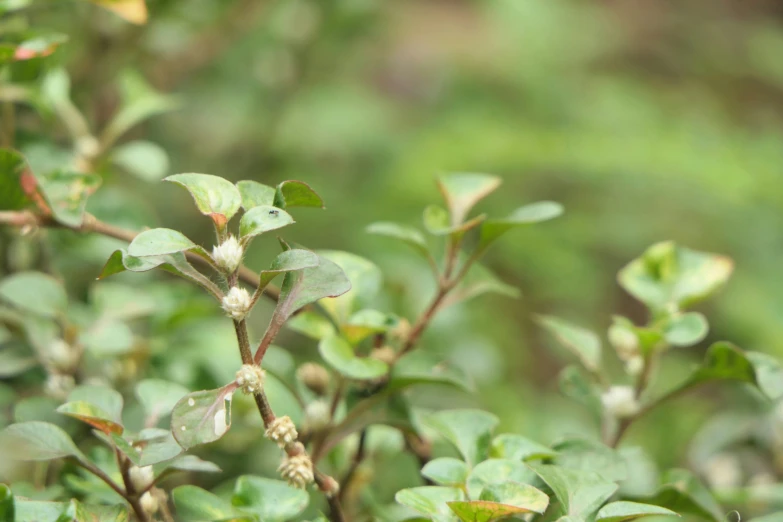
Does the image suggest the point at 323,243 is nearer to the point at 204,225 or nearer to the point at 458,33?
the point at 204,225

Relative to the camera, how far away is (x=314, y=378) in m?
0.64

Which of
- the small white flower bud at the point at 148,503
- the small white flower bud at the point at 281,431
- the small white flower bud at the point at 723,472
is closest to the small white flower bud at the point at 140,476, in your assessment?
the small white flower bud at the point at 148,503

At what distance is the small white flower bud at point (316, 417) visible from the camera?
605 mm

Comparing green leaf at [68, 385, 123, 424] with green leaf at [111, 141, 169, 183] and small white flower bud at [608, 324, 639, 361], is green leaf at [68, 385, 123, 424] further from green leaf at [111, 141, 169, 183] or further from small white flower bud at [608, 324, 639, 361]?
small white flower bud at [608, 324, 639, 361]

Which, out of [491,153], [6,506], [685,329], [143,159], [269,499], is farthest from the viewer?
[491,153]

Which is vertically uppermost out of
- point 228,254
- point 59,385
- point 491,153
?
point 228,254

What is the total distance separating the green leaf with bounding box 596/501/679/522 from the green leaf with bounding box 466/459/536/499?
0.05 metres

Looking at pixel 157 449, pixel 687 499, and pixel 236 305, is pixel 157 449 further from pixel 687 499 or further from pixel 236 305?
pixel 687 499

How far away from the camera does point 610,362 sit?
1783 mm

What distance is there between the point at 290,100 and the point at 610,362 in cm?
89

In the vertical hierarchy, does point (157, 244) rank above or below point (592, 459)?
above

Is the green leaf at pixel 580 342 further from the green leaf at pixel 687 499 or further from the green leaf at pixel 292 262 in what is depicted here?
the green leaf at pixel 292 262

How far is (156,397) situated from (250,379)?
160 mm

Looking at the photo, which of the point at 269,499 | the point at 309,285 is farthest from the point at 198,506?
the point at 309,285
